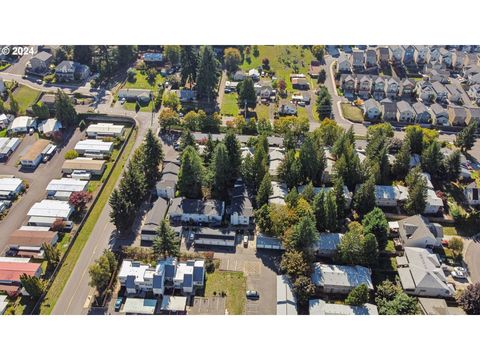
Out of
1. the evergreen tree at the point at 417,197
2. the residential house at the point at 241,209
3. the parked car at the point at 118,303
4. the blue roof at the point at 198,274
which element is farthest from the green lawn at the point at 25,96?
the evergreen tree at the point at 417,197

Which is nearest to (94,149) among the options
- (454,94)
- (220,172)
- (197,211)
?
(197,211)

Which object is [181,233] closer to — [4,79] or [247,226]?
[247,226]

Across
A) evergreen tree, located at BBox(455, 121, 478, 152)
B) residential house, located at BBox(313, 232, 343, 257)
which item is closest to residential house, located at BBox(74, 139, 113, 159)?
residential house, located at BBox(313, 232, 343, 257)

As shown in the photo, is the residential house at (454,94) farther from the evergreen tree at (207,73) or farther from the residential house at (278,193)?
the evergreen tree at (207,73)

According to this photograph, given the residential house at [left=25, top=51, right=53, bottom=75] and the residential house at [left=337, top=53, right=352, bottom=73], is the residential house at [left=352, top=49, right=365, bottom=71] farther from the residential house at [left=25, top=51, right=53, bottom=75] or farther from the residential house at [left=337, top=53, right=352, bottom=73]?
the residential house at [left=25, top=51, right=53, bottom=75]

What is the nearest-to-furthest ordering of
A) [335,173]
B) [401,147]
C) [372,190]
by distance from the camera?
[372,190] → [335,173] → [401,147]

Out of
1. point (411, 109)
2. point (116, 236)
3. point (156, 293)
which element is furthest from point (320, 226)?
point (411, 109)

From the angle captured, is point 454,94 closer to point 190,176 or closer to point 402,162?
point 402,162
